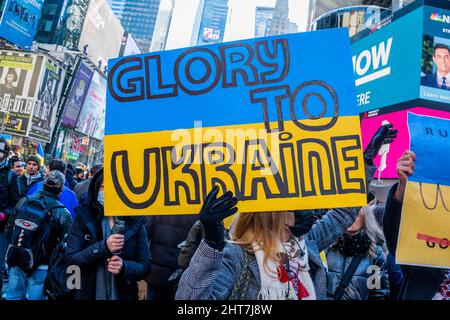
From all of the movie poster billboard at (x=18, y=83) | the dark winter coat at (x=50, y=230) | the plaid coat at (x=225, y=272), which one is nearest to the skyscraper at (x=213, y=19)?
the movie poster billboard at (x=18, y=83)

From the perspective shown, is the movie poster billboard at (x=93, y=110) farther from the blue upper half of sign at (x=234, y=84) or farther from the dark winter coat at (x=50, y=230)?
the blue upper half of sign at (x=234, y=84)

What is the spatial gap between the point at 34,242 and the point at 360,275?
269cm

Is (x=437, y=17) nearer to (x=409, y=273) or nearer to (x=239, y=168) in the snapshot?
(x=409, y=273)

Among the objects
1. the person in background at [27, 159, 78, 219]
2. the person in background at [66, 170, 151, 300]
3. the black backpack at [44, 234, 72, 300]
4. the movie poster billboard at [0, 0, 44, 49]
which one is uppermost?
the movie poster billboard at [0, 0, 44, 49]

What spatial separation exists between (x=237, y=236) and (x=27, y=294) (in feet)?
7.68

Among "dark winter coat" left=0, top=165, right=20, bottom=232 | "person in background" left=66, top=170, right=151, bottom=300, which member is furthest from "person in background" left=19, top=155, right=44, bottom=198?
"person in background" left=66, top=170, right=151, bottom=300

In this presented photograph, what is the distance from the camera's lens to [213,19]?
577 ft

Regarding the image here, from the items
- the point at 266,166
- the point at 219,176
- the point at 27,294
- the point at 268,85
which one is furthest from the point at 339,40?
the point at 27,294

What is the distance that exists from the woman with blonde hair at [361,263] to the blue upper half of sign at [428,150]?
0.52 metres

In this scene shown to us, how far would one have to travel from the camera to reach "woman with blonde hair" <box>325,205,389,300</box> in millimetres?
2498

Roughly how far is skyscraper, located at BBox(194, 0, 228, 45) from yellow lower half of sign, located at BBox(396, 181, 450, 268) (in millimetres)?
168161

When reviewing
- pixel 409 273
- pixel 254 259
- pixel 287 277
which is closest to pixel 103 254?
pixel 254 259

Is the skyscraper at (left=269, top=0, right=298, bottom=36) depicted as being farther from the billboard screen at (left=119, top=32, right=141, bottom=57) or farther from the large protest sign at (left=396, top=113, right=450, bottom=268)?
the large protest sign at (left=396, top=113, right=450, bottom=268)

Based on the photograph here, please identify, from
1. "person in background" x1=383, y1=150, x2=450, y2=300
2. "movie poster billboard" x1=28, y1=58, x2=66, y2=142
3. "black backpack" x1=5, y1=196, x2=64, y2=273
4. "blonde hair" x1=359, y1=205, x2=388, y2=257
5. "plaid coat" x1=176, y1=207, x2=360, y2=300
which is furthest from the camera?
"movie poster billboard" x1=28, y1=58, x2=66, y2=142
